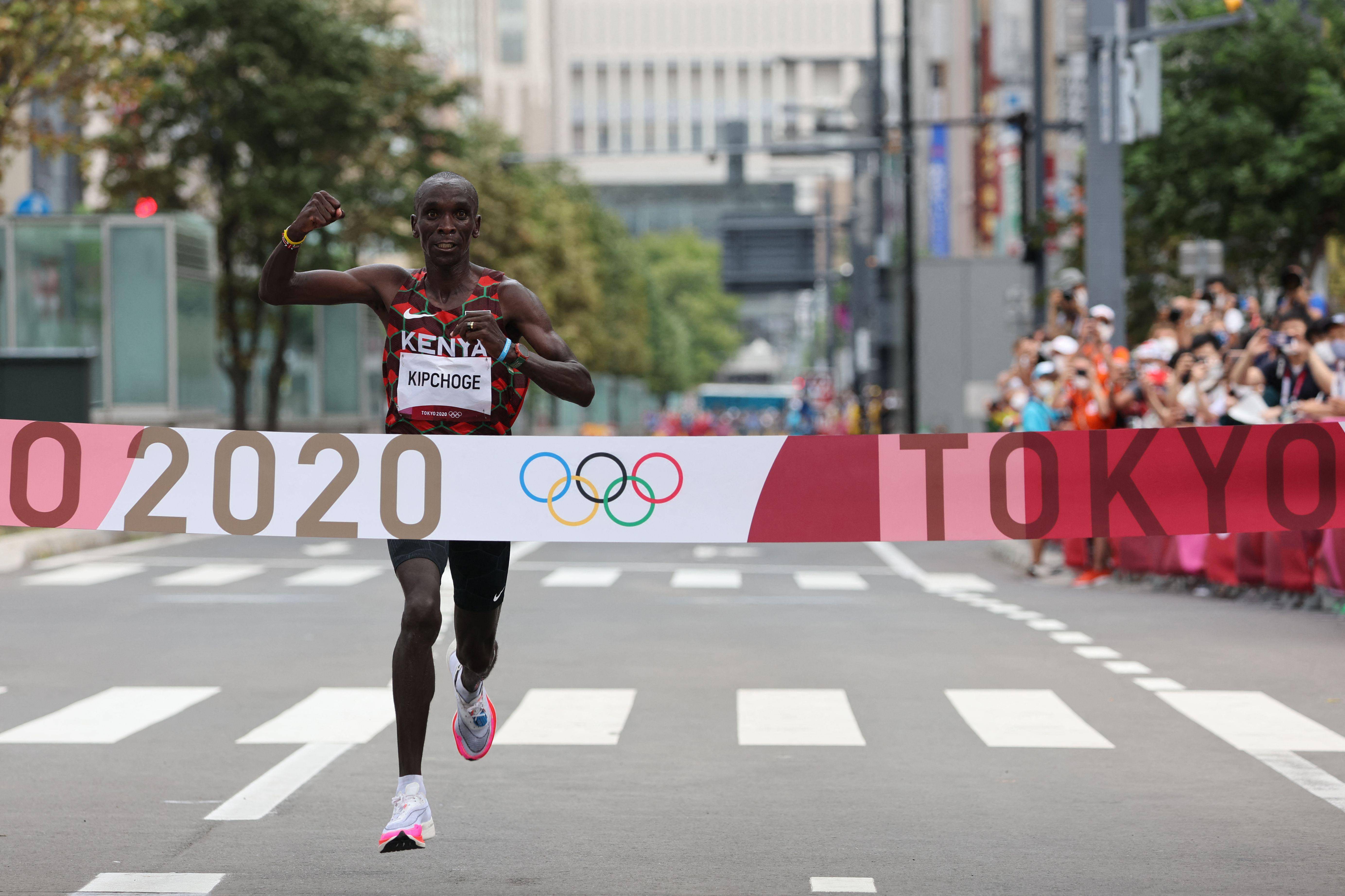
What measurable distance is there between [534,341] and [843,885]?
1.78m

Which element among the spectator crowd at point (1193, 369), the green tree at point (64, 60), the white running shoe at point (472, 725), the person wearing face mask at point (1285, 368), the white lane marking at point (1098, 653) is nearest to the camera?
the white running shoe at point (472, 725)

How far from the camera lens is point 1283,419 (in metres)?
15.2

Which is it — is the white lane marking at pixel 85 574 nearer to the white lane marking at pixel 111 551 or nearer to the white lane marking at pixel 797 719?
the white lane marking at pixel 111 551

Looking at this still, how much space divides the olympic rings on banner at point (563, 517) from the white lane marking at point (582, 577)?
36.7 feet

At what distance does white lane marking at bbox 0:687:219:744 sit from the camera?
29.7ft

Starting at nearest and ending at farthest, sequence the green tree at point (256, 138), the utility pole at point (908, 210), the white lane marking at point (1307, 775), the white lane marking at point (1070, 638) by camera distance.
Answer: the white lane marking at point (1307, 775)
the white lane marking at point (1070, 638)
the utility pole at point (908, 210)
the green tree at point (256, 138)

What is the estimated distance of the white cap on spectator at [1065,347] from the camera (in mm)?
18891

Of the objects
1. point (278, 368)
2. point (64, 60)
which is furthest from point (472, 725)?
point (278, 368)

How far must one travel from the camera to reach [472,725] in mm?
7016

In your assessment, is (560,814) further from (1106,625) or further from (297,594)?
(297,594)

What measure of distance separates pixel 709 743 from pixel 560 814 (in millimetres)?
1776

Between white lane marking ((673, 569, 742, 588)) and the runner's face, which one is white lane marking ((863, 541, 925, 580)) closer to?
white lane marking ((673, 569, 742, 588))

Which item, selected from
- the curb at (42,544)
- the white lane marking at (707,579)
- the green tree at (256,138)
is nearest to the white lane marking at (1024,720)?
the white lane marking at (707,579)

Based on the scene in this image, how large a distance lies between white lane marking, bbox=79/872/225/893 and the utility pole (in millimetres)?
28359
